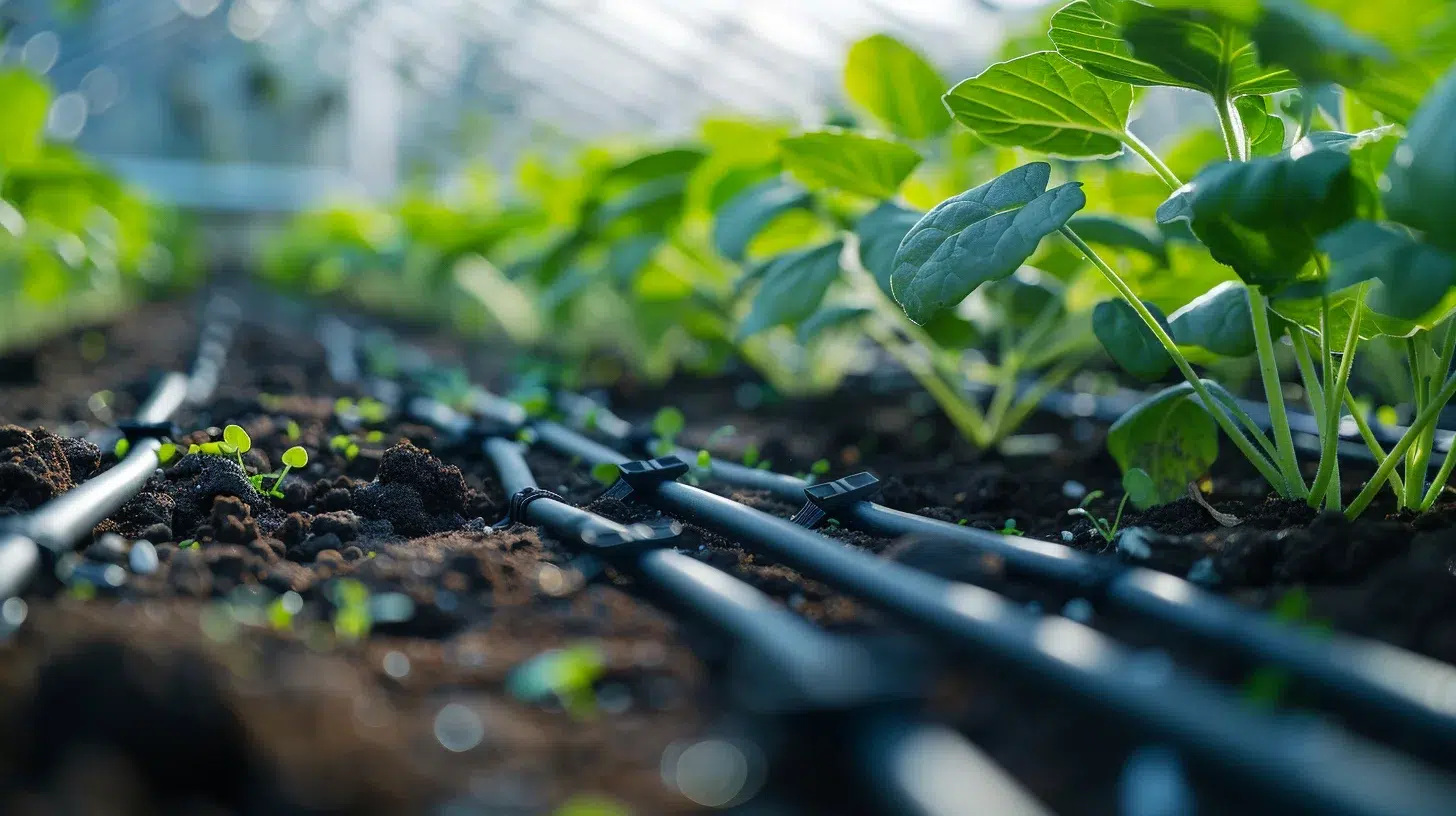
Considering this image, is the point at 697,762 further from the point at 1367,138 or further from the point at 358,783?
the point at 1367,138

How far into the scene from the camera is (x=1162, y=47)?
1.01 m

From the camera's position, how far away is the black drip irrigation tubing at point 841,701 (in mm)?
579

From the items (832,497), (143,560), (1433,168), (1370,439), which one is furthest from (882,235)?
(143,560)

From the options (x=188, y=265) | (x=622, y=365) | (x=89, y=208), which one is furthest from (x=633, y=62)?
(x=622, y=365)

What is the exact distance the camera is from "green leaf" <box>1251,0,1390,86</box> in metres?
0.72

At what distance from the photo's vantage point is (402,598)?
0.89 meters

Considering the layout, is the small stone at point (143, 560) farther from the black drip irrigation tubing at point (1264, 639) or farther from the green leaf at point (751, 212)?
the green leaf at point (751, 212)

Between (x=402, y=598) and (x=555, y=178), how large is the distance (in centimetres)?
298

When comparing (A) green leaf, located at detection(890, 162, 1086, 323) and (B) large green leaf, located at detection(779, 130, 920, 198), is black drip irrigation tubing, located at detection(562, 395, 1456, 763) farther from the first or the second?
(B) large green leaf, located at detection(779, 130, 920, 198)

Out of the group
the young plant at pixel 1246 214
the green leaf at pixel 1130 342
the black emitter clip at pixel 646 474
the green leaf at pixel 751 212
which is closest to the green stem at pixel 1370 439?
the young plant at pixel 1246 214

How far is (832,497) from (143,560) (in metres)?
0.81

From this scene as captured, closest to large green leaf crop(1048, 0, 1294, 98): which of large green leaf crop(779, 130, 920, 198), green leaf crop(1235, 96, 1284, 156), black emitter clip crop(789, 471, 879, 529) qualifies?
green leaf crop(1235, 96, 1284, 156)

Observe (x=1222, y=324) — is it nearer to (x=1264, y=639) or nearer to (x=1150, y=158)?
(x=1150, y=158)

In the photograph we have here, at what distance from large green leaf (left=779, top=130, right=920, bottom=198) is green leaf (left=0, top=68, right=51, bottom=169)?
3043mm
